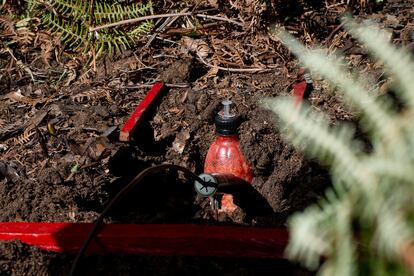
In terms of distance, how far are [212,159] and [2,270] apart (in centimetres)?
101

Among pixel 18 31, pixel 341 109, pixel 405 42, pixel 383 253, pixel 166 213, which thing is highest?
pixel 383 253

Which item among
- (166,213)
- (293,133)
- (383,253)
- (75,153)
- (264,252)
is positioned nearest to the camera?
(383,253)

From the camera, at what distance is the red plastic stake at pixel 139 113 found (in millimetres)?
2953

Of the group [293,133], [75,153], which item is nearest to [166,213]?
[75,153]

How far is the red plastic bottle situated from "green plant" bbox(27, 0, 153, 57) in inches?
47.8

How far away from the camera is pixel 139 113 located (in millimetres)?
3111

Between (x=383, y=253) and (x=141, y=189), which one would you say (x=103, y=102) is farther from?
(x=383, y=253)

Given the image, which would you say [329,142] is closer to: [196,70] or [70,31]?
[196,70]

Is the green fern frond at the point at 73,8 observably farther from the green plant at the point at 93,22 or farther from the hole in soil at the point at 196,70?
the hole in soil at the point at 196,70

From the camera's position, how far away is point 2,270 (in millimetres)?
2029

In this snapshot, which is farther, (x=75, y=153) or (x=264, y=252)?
(x=75, y=153)

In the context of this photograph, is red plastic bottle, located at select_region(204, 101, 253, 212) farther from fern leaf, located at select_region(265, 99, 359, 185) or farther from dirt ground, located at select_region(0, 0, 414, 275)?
fern leaf, located at select_region(265, 99, 359, 185)

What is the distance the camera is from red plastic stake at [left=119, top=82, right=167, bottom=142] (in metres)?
2.95

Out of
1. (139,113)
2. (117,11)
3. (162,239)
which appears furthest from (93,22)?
(162,239)
